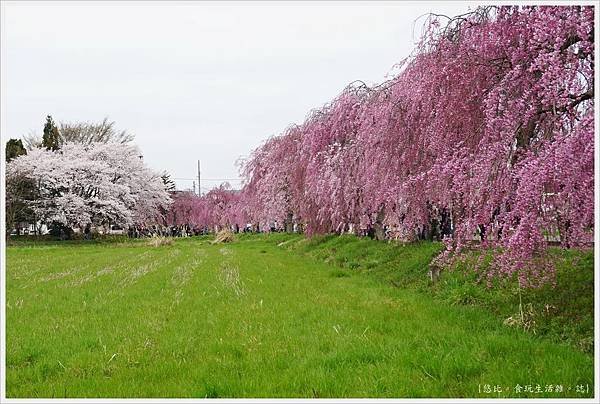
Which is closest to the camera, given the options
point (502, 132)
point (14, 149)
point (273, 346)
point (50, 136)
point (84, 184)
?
point (502, 132)

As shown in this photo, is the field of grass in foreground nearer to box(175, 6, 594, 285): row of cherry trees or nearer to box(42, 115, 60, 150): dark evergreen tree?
box(175, 6, 594, 285): row of cherry trees

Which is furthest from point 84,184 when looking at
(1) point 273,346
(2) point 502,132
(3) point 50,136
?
(2) point 502,132

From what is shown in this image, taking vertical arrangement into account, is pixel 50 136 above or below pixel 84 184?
above

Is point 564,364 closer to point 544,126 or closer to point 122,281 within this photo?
point 544,126

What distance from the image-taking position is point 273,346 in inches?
247

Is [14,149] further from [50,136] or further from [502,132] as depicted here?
[502,132]

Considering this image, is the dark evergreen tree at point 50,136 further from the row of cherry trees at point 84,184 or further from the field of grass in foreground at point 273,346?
the field of grass in foreground at point 273,346

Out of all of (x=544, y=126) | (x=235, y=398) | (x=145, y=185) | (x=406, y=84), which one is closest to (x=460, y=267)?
(x=406, y=84)

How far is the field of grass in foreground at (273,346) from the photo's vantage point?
4.84m

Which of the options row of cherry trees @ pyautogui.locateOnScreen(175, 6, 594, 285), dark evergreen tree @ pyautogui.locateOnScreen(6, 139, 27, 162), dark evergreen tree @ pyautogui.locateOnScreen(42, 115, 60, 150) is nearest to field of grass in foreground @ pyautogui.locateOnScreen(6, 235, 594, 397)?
row of cherry trees @ pyautogui.locateOnScreen(175, 6, 594, 285)

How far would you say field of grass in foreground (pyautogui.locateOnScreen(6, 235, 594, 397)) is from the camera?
4.84 meters

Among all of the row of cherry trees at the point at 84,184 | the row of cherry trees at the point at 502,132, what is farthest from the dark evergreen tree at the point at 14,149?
the row of cherry trees at the point at 502,132

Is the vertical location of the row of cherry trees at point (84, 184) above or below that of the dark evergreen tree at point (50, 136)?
below

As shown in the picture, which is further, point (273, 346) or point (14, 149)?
point (14, 149)
